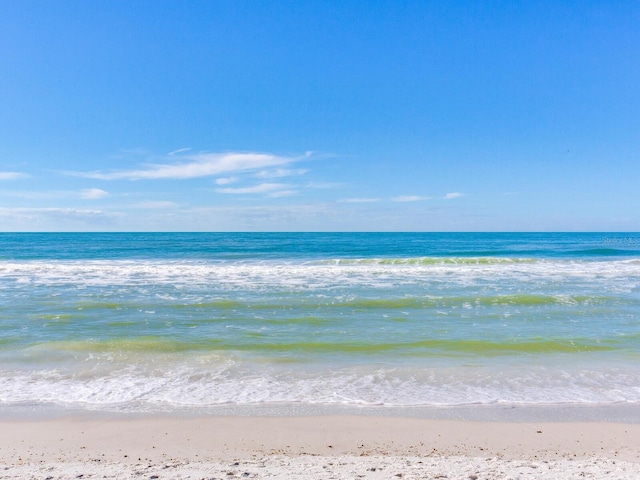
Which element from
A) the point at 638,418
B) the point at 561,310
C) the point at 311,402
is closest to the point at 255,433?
the point at 311,402

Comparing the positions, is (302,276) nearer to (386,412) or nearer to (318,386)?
(318,386)

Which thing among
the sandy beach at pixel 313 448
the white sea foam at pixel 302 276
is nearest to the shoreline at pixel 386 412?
the sandy beach at pixel 313 448

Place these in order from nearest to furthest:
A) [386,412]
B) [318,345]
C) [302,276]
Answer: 1. [386,412]
2. [318,345]
3. [302,276]

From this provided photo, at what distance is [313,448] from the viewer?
581 centimetres

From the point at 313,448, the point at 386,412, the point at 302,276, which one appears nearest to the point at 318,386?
the point at 386,412

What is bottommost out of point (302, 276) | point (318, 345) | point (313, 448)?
point (313, 448)

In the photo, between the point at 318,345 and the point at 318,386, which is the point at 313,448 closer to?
the point at 318,386

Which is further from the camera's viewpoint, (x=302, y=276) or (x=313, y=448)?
(x=302, y=276)

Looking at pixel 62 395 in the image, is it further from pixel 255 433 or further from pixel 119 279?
pixel 119 279

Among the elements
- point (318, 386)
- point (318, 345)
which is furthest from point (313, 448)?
point (318, 345)

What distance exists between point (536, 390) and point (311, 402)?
3724 millimetres

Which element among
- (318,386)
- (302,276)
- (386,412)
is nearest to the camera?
(386,412)

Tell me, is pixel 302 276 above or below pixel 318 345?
above

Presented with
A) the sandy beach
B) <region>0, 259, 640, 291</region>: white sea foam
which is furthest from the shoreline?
<region>0, 259, 640, 291</region>: white sea foam
